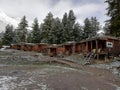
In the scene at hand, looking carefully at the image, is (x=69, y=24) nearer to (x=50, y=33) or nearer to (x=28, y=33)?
(x=50, y=33)

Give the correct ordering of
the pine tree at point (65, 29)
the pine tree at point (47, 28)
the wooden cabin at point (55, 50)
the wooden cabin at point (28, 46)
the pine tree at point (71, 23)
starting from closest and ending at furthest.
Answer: the wooden cabin at point (55, 50), the pine tree at point (65, 29), the pine tree at point (71, 23), the wooden cabin at point (28, 46), the pine tree at point (47, 28)

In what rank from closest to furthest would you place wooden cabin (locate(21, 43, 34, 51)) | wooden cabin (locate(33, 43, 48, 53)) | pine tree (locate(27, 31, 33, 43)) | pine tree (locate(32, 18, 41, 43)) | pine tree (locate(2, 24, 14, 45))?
1. wooden cabin (locate(33, 43, 48, 53))
2. wooden cabin (locate(21, 43, 34, 51))
3. pine tree (locate(32, 18, 41, 43))
4. pine tree (locate(27, 31, 33, 43))
5. pine tree (locate(2, 24, 14, 45))

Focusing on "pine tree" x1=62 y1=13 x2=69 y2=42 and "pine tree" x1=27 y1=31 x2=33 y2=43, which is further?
"pine tree" x1=27 y1=31 x2=33 y2=43

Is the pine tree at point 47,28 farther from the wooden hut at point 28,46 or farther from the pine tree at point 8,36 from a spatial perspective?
the pine tree at point 8,36

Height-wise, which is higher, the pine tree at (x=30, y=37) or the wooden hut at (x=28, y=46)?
the pine tree at (x=30, y=37)

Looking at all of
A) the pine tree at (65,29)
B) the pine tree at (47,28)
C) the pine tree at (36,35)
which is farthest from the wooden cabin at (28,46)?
the pine tree at (65,29)

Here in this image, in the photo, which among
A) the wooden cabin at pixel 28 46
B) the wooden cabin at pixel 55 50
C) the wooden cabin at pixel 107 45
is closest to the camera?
the wooden cabin at pixel 107 45

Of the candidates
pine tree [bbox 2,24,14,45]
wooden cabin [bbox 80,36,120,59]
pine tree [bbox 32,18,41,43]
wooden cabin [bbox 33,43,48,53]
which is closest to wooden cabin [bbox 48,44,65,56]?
wooden cabin [bbox 33,43,48,53]

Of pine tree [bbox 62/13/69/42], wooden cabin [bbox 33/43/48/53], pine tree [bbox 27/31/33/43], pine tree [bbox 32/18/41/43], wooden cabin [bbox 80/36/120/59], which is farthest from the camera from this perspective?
pine tree [bbox 27/31/33/43]

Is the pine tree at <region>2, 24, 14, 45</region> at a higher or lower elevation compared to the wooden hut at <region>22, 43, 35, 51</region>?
higher

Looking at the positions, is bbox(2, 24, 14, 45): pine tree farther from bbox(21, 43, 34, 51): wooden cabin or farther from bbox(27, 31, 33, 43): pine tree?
bbox(21, 43, 34, 51): wooden cabin

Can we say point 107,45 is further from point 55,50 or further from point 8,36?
point 8,36

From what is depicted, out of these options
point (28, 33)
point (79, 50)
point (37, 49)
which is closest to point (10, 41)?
point (28, 33)

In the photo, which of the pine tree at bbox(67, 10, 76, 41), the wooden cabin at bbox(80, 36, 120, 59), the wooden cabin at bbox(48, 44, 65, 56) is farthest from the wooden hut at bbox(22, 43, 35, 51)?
the wooden cabin at bbox(80, 36, 120, 59)
